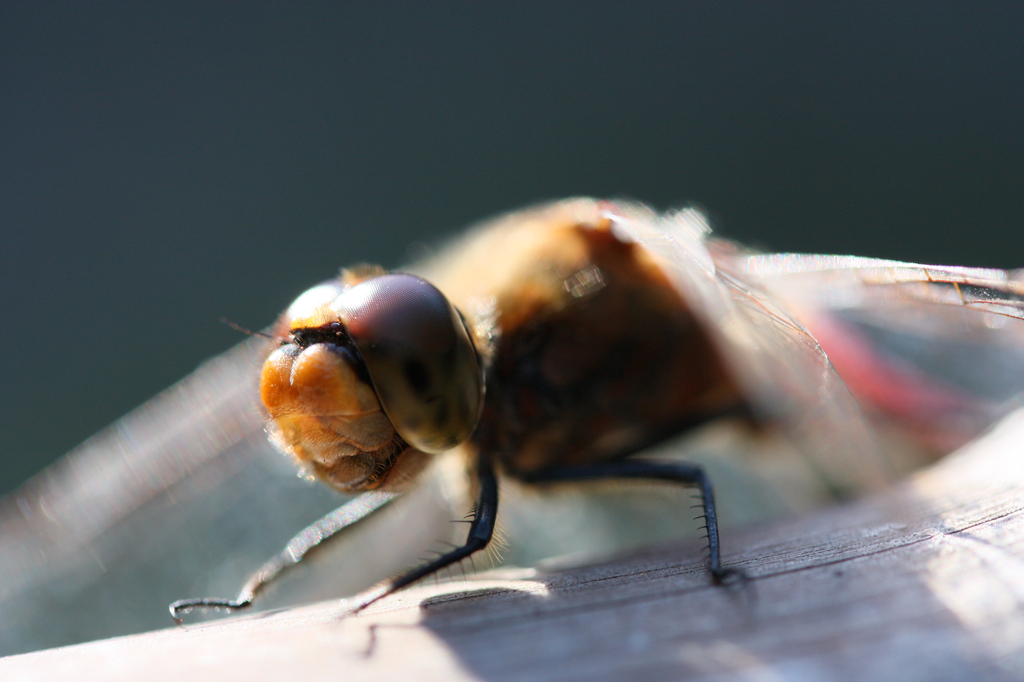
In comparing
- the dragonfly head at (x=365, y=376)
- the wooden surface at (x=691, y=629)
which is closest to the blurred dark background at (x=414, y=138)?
the dragonfly head at (x=365, y=376)

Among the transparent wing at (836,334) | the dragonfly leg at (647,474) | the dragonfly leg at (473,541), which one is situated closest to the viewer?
the dragonfly leg at (473,541)

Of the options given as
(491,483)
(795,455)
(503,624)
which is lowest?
(795,455)

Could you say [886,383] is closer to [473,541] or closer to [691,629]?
[473,541]

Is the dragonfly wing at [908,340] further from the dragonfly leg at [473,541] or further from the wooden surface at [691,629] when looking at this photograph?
the dragonfly leg at [473,541]

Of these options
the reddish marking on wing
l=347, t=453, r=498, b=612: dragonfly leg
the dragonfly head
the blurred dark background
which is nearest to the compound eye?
the dragonfly head

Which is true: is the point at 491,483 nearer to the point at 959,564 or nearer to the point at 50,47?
the point at 959,564

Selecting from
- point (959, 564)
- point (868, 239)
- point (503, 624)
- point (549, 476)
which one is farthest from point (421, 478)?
point (868, 239)

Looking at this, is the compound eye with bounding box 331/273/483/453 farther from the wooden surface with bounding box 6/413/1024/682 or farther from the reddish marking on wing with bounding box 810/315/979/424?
the reddish marking on wing with bounding box 810/315/979/424
